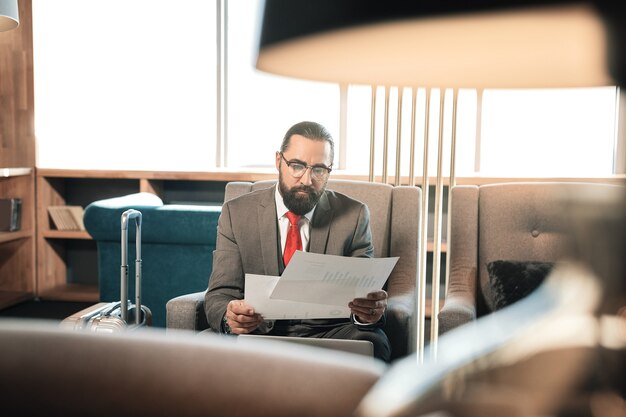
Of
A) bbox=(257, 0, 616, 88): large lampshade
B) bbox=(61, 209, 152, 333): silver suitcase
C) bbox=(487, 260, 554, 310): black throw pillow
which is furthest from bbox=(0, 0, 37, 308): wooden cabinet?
bbox=(257, 0, 616, 88): large lampshade

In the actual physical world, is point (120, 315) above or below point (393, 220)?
below

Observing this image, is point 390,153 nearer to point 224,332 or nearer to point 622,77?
point 224,332

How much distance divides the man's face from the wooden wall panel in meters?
3.08

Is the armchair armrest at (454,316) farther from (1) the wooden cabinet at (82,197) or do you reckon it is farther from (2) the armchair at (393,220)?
(1) the wooden cabinet at (82,197)

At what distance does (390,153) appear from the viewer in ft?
15.5

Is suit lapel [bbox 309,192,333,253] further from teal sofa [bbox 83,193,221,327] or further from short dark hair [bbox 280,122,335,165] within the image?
teal sofa [bbox 83,193,221,327]

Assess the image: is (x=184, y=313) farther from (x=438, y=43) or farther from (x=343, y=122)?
(x=343, y=122)

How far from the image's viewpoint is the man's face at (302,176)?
2258mm

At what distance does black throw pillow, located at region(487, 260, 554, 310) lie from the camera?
7.11 ft

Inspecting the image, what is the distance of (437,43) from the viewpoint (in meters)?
0.71

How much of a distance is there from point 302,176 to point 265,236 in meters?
0.23

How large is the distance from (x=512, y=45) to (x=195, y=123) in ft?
15.3

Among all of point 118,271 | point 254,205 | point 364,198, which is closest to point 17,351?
point 254,205

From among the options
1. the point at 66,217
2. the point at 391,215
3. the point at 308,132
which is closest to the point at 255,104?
the point at 66,217
